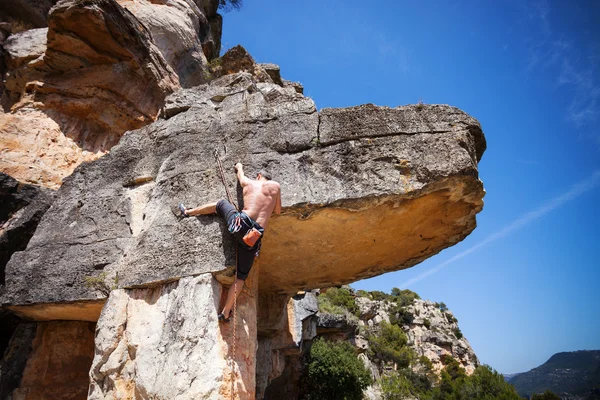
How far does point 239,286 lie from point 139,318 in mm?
909

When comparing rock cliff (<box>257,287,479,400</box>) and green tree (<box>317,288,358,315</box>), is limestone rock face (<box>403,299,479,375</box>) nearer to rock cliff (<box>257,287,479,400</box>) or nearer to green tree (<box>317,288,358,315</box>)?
rock cliff (<box>257,287,479,400</box>)

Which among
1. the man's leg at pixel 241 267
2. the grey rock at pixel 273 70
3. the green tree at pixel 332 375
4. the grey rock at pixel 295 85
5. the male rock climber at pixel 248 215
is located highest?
the grey rock at pixel 273 70

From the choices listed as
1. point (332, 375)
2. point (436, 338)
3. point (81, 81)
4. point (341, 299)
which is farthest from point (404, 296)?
point (81, 81)

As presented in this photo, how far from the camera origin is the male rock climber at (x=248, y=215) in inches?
114

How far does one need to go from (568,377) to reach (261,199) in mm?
56733

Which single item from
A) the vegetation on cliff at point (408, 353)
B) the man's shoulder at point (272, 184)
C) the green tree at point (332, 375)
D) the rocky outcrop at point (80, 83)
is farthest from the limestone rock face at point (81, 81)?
the vegetation on cliff at point (408, 353)

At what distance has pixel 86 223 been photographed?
3.78 meters

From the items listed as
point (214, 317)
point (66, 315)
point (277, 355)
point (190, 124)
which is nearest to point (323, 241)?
point (214, 317)

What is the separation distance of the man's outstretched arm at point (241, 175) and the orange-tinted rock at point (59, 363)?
257cm

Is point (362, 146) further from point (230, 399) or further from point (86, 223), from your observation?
point (86, 223)

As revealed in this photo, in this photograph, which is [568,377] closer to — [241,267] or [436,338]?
[436,338]

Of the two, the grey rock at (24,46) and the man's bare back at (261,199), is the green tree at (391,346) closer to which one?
the grey rock at (24,46)

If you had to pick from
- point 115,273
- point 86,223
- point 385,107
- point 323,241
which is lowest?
point 115,273

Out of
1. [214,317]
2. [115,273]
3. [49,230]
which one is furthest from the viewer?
[49,230]
